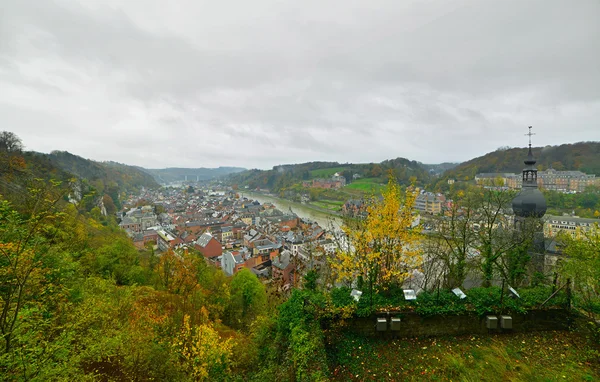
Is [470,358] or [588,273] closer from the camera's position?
[470,358]

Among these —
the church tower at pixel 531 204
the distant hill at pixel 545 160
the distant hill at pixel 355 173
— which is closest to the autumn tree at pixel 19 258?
the church tower at pixel 531 204

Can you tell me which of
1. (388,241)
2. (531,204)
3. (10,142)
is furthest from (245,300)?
(10,142)

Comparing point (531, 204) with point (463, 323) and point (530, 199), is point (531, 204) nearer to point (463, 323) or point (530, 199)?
point (530, 199)

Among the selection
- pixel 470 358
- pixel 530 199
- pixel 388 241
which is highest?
pixel 530 199

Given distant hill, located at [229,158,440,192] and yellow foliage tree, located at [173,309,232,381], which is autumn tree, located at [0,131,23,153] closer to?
yellow foliage tree, located at [173,309,232,381]

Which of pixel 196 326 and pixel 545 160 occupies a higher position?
pixel 545 160

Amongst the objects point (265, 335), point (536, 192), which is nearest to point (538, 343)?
point (265, 335)

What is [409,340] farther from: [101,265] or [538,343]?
[101,265]
